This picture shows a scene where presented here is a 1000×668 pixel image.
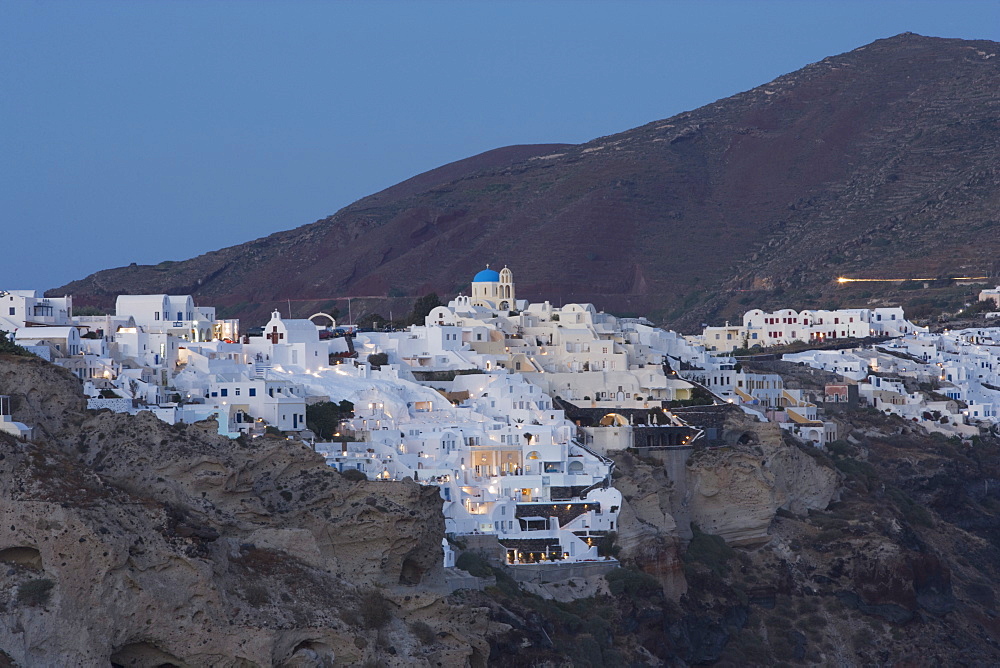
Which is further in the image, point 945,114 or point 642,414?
point 945,114

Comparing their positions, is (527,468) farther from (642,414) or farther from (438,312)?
(438,312)

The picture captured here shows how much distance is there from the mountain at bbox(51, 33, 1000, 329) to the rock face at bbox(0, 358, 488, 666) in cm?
9590

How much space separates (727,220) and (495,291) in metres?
95.8

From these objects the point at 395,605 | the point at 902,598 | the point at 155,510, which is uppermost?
the point at 155,510

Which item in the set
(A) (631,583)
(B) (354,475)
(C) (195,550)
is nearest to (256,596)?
(C) (195,550)

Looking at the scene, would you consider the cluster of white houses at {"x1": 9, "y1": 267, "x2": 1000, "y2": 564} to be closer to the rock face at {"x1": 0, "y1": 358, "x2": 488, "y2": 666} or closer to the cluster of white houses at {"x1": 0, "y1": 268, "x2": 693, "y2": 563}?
the cluster of white houses at {"x1": 0, "y1": 268, "x2": 693, "y2": 563}

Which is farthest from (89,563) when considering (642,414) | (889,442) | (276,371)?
(889,442)

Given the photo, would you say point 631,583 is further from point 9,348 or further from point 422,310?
point 422,310

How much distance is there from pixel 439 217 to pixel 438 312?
4770 inches

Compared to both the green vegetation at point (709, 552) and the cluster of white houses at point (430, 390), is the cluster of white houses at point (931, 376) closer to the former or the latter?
the cluster of white houses at point (430, 390)

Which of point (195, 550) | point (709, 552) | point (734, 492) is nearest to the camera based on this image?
point (195, 550)

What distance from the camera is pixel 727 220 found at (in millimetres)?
180000

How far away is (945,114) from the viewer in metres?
177

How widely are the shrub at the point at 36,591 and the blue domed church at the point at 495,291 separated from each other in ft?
175
